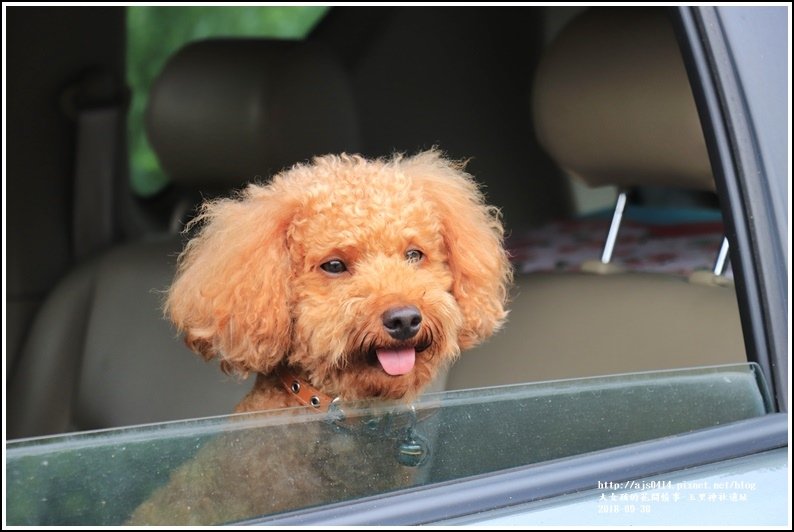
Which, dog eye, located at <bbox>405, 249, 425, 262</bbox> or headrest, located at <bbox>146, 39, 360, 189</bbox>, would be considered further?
headrest, located at <bbox>146, 39, 360, 189</bbox>

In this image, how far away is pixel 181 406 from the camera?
2.46 m

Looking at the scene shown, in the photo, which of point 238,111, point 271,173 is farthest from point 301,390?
point 238,111

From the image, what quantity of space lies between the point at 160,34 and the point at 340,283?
1.54 meters

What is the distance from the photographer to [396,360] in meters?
1.51

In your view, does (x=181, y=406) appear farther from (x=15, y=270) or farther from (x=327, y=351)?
(x=327, y=351)

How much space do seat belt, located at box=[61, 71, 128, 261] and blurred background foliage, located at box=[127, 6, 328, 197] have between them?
65 millimetres

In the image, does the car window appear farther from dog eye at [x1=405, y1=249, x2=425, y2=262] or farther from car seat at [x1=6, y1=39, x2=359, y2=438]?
car seat at [x1=6, y1=39, x2=359, y2=438]

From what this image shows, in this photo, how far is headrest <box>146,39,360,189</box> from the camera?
246 centimetres

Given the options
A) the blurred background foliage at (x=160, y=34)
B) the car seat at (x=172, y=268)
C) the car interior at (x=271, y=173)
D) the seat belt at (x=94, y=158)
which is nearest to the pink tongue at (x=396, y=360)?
the car interior at (x=271, y=173)

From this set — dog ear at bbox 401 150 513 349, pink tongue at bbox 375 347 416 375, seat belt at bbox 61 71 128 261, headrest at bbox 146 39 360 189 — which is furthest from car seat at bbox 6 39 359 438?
pink tongue at bbox 375 347 416 375

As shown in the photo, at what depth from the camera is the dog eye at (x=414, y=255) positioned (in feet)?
5.32

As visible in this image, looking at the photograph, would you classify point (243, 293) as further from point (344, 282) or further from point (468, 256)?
point (468, 256)

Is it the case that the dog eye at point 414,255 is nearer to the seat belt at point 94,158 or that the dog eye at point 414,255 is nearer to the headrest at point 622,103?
the headrest at point 622,103

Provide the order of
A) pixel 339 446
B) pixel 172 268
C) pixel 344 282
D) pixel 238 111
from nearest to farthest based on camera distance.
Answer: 1. pixel 339 446
2. pixel 344 282
3. pixel 238 111
4. pixel 172 268
